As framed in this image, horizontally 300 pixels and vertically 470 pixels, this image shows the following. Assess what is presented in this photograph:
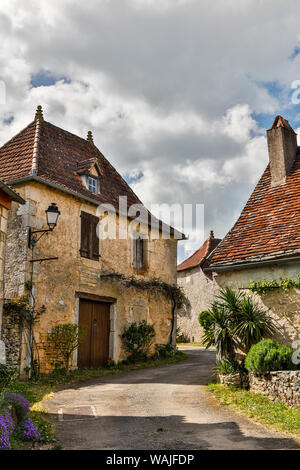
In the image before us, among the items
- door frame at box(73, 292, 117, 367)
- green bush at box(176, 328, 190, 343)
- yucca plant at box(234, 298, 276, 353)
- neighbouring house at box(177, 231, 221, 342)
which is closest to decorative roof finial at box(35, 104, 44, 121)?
door frame at box(73, 292, 117, 367)

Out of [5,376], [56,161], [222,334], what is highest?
[56,161]

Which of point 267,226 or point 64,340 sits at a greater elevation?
point 267,226

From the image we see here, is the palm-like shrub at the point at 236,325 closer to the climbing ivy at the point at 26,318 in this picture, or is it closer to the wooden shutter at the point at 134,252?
the climbing ivy at the point at 26,318

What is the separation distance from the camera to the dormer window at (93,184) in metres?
16.0

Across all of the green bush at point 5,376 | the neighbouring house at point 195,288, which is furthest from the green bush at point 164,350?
the green bush at point 5,376

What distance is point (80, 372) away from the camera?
527 inches

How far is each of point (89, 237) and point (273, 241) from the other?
631 centimetres

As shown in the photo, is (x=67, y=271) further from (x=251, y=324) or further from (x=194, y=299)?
(x=194, y=299)

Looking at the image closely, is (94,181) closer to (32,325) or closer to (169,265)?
(169,265)

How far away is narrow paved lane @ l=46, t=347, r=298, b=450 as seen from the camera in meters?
6.16

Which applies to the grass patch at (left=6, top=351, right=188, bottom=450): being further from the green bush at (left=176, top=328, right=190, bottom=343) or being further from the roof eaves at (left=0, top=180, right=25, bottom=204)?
the green bush at (left=176, top=328, right=190, bottom=343)

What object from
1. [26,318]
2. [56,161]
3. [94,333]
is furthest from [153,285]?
[26,318]

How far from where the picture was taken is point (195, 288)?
27344 millimetres

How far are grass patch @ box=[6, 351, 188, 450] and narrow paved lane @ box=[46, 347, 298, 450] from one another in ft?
0.72
